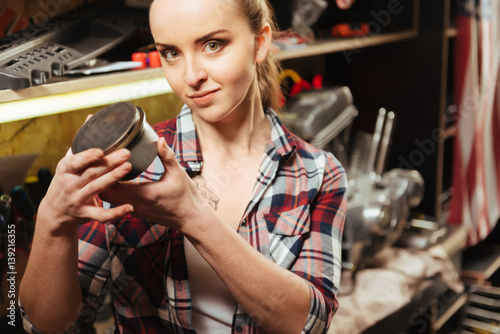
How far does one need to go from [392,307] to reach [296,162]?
0.88 m

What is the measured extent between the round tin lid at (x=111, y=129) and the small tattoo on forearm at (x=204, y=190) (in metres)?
0.32

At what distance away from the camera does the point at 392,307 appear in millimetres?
1763

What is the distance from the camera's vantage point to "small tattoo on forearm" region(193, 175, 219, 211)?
1036 millimetres

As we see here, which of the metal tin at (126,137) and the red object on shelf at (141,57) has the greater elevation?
the metal tin at (126,137)

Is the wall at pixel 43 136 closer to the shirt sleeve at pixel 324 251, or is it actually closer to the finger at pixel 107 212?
the shirt sleeve at pixel 324 251

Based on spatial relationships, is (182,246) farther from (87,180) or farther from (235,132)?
(87,180)

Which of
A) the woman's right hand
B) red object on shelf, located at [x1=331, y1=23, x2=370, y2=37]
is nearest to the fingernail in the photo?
the woman's right hand

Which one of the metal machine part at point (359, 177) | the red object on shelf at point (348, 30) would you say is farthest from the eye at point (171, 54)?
the red object on shelf at point (348, 30)

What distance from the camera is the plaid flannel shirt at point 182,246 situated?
95 centimetres

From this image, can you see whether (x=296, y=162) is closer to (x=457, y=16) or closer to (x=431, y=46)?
(x=431, y=46)

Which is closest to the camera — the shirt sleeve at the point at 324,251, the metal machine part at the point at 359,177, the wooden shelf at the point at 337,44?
the shirt sleeve at the point at 324,251

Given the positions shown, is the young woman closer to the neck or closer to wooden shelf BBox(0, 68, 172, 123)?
the neck

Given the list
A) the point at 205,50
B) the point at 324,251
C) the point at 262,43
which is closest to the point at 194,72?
the point at 205,50

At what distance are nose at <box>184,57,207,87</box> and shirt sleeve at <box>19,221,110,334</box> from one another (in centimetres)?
30
